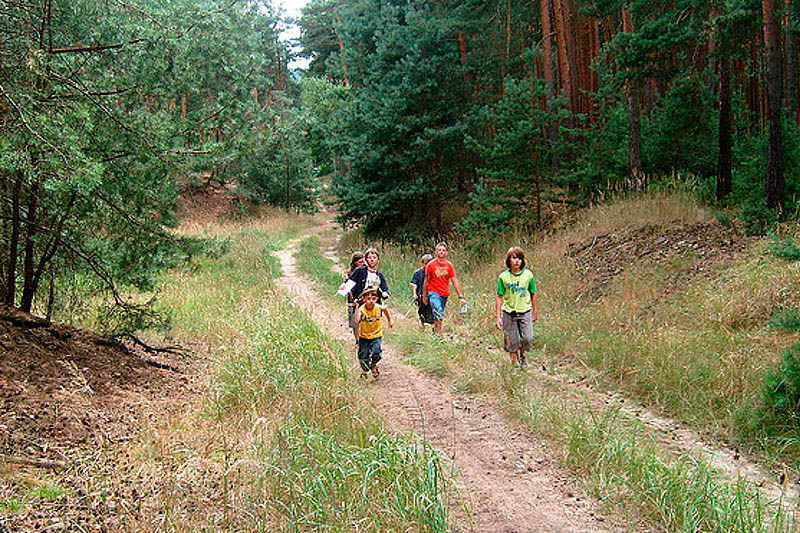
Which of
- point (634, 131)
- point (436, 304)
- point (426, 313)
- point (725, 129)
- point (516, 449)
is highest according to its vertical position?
point (634, 131)

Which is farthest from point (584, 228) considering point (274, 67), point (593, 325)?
point (274, 67)

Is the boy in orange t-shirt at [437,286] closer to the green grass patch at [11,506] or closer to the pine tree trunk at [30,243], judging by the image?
the pine tree trunk at [30,243]

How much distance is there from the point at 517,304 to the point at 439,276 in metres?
2.35

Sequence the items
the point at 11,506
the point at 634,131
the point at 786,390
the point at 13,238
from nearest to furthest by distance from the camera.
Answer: the point at 11,506 → the point at 786,390 → the point at 13,238 → the point at 634,131

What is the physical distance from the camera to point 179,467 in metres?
4.56

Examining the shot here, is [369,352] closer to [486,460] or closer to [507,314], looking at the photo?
[507,314]

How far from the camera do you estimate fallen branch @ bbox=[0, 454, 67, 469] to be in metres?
4.29

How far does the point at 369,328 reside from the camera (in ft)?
25.2

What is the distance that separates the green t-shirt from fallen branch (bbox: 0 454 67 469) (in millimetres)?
5222

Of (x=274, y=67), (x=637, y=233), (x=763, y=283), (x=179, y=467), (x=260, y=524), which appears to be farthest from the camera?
(x=274, y=67)

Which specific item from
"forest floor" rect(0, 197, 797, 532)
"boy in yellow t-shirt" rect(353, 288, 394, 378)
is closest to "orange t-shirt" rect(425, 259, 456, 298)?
"forest floor" rect(0, 197, 797, 532)

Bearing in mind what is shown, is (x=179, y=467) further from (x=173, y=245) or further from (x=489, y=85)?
(x=489, y=85)

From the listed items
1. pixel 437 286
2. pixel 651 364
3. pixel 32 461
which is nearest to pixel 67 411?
pixel 32 461

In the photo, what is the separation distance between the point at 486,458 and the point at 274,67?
53374 millimetres
